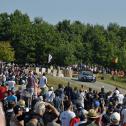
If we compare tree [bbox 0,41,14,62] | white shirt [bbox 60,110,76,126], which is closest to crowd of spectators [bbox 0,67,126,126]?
white shirt [bbox 60,110,76,126]

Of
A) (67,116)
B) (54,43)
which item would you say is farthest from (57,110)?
(54,43)

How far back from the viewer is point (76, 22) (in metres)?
140

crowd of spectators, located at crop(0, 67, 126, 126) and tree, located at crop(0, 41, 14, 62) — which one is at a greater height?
tree, located at crop(0, 41, 14, 62)

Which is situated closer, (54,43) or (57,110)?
(57,110)

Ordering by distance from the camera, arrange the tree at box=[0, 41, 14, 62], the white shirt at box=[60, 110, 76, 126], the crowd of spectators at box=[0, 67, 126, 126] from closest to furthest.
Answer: the crowd of spectators at box=[0, 67, 126, 126] → the white shirt at box=[60, 110, 76, 126] → the tree at box=[0, 41, 14, 62]

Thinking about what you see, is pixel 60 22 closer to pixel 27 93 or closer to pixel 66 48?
pixel 66 48

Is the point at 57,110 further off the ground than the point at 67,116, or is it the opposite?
the point at 67,116

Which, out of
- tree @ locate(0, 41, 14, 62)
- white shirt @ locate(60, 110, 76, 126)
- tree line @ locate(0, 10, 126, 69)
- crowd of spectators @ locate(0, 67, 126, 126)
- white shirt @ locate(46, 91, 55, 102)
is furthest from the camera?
tree line @ locate(0, 10, 126, 69)

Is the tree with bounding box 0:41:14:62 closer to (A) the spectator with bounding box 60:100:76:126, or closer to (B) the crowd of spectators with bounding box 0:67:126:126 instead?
(B) the crowd of spectators with bounding box 0:67:126:126

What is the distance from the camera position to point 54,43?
322 feet

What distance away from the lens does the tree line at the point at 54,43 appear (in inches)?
3693

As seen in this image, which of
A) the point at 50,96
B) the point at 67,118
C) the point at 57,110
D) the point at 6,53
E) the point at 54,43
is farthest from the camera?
the point at 54,43

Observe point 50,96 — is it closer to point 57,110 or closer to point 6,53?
point 57,110

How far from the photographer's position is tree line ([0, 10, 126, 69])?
9381cm
